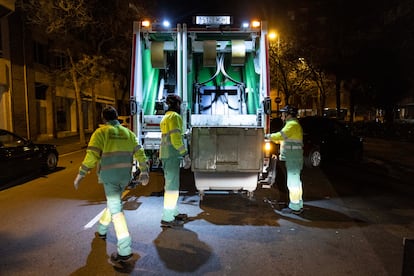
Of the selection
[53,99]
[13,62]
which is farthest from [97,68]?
[53,99]

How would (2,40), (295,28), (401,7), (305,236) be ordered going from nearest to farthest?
(305,236), (2,40), (295,28), (401,7)

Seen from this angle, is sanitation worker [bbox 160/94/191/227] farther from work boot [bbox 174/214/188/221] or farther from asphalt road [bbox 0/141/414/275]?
asphalt road [bbox 0/141/414/275]

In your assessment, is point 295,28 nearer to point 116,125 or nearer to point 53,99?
point 53,99

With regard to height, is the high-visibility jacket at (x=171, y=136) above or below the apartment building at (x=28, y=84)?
below

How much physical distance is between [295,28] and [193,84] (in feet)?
71.3

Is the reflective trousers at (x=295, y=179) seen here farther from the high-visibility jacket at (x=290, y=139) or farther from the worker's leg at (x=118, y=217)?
the worker's leg at (x=118, y=217)

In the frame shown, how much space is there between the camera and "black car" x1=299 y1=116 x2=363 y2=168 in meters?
11.2

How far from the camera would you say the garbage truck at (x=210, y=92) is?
576 centimetres

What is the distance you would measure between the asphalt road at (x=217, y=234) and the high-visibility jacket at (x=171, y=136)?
1072 mm

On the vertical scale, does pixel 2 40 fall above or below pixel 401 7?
below

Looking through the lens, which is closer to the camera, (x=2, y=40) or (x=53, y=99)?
(x=2, y=40)

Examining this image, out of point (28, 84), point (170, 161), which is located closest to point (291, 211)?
point (170, 161)

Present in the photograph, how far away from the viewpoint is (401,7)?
115ft

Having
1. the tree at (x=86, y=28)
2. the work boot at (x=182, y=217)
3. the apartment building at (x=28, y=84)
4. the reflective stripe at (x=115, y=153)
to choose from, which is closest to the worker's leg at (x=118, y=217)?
the reflective stripe at (x=115, y=153)
